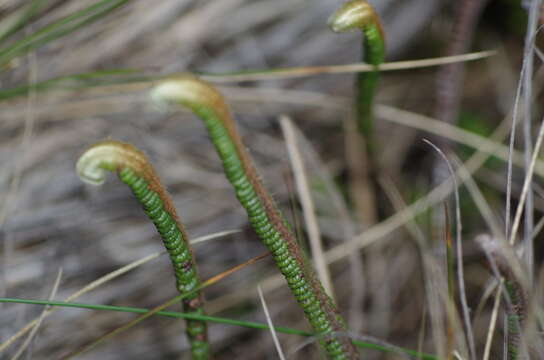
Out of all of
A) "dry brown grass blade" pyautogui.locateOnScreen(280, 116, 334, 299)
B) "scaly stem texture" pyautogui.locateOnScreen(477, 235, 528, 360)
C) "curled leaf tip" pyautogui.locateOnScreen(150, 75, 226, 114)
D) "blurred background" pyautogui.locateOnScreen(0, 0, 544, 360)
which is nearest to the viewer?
"curled leaf tip" pyautogui.locateOnScreen(150, 75, 226, 114)

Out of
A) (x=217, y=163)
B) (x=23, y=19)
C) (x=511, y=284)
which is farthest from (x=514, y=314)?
(x=23, y=19)

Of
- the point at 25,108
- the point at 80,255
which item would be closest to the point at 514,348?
the point at 80,255

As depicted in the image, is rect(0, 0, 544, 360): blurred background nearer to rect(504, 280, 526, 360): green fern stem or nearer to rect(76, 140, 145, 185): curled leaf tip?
rect(504, 280, 526, 360): green fern stem

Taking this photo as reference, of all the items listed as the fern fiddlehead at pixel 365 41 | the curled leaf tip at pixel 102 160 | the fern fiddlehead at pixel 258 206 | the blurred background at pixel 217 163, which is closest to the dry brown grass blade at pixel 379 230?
the blurred background at pixel 217 163

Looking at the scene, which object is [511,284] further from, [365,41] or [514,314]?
[365,41]

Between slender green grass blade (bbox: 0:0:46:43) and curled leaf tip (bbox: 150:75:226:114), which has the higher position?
slender green grass blade (bbox: 0:0:46:43)

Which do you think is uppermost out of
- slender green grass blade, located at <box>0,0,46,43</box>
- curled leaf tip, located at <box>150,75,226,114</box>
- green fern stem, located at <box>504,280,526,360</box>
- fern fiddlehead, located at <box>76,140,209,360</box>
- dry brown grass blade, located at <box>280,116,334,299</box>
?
slender green grass blade, located at <box>0,0,46,43</box>

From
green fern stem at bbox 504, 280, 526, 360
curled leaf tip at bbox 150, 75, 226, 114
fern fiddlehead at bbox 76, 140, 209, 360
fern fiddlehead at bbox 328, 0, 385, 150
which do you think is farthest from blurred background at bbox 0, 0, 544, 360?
curled leaf tip at bbox 150, 75, 226, 114

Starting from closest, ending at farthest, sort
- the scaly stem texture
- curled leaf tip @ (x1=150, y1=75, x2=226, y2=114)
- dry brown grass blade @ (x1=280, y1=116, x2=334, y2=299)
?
1. curled leaf tip @ (x1=150, y1=75, x2=226, y2=114)
2. the scaly stem texture
3. dry brown grass blade @ (x1=280, y1=116, x2=334, y2=299)
